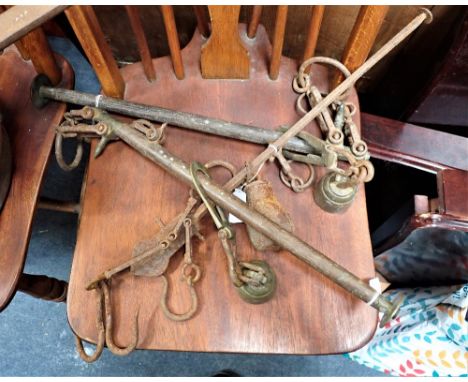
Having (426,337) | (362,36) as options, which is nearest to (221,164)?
(362,36)

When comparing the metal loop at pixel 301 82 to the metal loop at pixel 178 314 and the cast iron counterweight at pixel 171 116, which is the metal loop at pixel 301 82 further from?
the metal loop at pixel 178 314

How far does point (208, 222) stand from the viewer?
29.7 inches

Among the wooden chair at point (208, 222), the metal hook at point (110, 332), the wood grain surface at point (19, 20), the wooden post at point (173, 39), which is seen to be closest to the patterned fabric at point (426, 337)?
the wooden chair at point (208, 222)

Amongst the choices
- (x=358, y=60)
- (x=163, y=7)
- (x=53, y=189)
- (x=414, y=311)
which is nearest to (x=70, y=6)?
(x=163, y=7)

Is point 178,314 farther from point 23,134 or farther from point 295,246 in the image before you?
point 23,134

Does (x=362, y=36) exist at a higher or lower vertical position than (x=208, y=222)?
higher

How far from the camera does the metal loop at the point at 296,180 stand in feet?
2.51

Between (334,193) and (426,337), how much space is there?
0.57 metres

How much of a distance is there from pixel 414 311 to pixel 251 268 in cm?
64

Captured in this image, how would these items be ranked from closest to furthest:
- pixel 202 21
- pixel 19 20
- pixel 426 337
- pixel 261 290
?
pixel 19 20 < pixel 261 290 < pixel 202 21 < pixel 426 337

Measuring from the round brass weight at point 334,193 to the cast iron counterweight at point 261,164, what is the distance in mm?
106

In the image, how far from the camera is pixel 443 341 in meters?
1.01

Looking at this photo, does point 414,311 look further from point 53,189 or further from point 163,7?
point 53,189

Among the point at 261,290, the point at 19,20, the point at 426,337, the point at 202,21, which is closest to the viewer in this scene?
the point at 19,20
